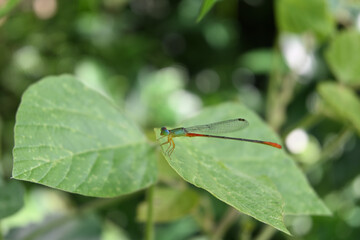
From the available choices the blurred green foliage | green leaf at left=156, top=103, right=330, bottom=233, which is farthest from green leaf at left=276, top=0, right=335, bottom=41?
green leaf at left=156, top=103, right=330, bottom=233

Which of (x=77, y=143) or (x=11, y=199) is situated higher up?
(x=77, y=143)

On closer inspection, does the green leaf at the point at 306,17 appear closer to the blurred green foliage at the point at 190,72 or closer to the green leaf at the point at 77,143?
the blurred green foliage at the point at 190,72

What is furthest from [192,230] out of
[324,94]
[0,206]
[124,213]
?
[0,206]

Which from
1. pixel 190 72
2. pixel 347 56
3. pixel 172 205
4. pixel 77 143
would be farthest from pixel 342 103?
pixel 190 72

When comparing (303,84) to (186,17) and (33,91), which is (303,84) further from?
(33,91)

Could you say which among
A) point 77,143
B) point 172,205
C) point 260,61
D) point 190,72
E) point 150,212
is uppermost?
point 77,143

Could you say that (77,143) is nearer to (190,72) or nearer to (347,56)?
(347,56)
